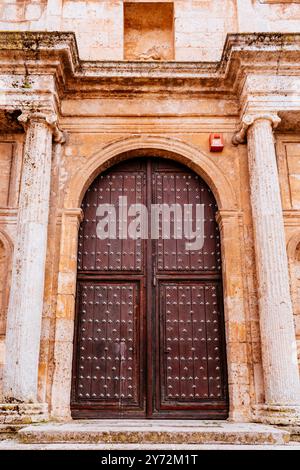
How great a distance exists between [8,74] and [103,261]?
2523 millimetres

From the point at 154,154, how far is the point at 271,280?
2.30 m

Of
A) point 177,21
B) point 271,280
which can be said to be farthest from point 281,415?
point 177,21

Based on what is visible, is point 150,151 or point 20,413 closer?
point 20,413

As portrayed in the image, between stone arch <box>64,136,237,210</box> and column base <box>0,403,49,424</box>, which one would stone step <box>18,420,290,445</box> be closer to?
column base <box>0,403,49,424</box>

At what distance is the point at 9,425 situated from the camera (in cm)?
435

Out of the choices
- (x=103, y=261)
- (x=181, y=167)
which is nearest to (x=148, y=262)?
(x=103, y=261)

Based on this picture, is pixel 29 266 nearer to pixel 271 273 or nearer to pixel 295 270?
pixel 271 273

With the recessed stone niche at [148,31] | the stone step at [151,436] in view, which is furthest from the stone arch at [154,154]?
the stone step at [151,436]

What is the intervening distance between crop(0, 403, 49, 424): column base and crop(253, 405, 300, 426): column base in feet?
7.24

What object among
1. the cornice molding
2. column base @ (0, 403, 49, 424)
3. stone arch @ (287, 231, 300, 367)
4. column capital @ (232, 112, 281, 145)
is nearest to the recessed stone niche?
the cornice molding

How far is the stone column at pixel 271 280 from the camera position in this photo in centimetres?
466

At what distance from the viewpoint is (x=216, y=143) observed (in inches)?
234

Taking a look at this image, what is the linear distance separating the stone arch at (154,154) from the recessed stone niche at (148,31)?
57.5 inches

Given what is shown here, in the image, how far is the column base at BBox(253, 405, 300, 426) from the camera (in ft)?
14.5
